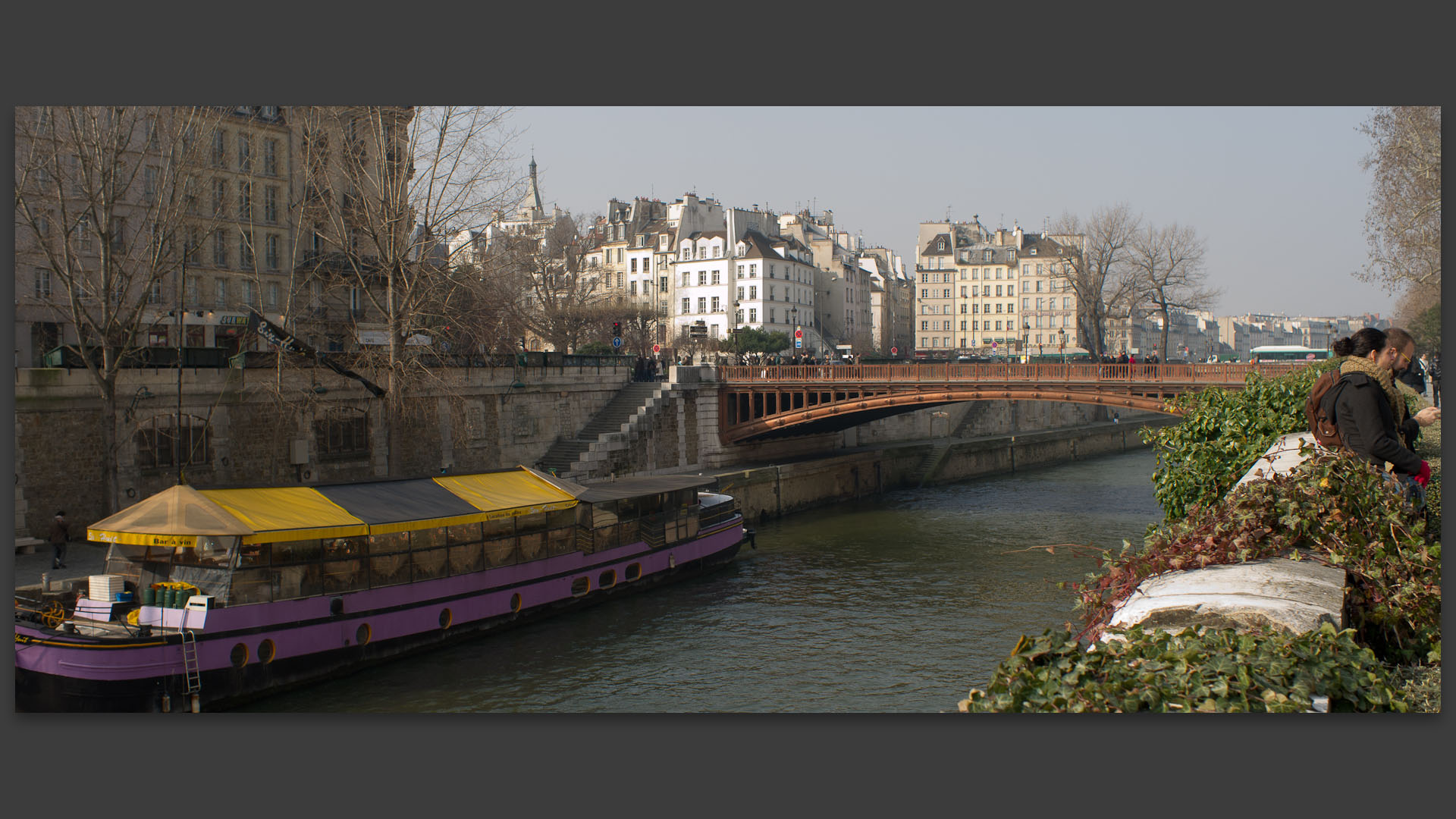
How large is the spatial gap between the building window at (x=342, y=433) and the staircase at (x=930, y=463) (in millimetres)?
20235

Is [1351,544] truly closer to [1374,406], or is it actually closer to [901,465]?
[1374,406]

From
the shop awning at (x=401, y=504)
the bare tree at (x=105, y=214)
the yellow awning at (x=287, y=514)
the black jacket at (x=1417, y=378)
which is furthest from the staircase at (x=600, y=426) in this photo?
the black jacket at (x=1417, y=378)

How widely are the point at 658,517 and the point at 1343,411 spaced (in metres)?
16.4

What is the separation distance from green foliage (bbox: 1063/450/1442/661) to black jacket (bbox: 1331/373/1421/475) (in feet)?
0.63

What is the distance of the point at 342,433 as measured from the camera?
25.5m

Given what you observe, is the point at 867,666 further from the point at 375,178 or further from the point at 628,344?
the point at 628,344

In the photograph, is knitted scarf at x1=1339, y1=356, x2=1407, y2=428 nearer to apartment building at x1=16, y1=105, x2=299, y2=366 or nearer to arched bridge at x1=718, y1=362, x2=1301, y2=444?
apartment building at x1=16, y1=105, x2=299, y2=366

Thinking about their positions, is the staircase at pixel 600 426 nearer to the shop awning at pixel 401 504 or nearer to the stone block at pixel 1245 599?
the shop awning at pixel 401 504

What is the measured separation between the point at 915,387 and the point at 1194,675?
27278 millimetres

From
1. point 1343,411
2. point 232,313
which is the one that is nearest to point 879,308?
point 232,313

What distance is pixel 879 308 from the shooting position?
9575cm

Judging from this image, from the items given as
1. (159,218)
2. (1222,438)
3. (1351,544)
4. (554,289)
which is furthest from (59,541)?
(554,289)

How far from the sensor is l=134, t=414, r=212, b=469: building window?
21.5 metres

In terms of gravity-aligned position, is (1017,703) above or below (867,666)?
above
